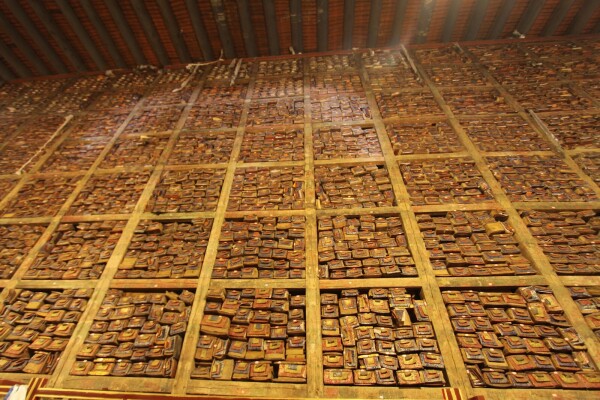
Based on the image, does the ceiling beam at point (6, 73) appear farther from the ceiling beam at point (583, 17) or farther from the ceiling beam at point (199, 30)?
the ceiling beam at point (583, 17)

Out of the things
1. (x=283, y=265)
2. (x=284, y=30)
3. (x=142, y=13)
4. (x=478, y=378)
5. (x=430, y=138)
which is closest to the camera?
(x=478, y=378)

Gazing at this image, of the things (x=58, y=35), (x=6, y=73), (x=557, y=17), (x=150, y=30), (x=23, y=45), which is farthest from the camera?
(x=6, y=73)

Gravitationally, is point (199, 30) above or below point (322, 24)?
below

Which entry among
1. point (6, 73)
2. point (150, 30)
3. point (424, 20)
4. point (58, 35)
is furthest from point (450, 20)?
point (6, 73)

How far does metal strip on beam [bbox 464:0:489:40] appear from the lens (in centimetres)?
1105

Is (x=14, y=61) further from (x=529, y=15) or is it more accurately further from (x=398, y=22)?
(x=529, y=15)

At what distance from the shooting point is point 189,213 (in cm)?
691

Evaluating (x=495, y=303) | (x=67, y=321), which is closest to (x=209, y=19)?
(x=67, y=321)

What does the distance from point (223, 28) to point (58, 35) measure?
635 centimetres

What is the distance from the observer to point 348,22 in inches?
448

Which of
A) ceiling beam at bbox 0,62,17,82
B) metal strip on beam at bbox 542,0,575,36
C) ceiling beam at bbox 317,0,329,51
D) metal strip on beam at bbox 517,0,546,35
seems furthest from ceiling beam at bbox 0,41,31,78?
metal strip on beam at bbox 542,0,575,36

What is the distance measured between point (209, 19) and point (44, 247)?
944 centimetres

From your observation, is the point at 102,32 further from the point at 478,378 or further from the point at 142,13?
the point at 478,378

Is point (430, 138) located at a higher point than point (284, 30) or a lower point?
lower
